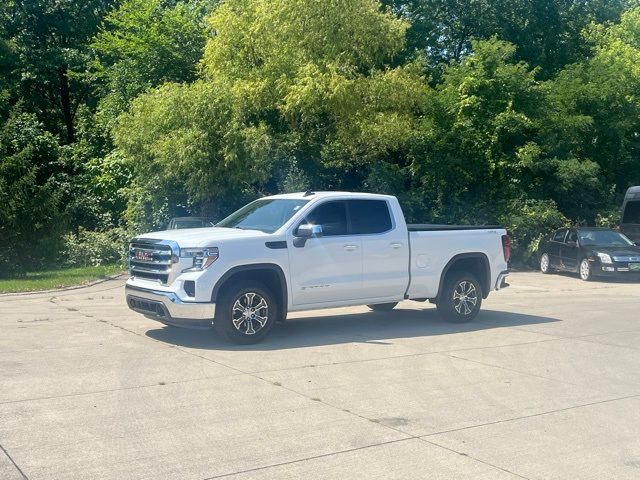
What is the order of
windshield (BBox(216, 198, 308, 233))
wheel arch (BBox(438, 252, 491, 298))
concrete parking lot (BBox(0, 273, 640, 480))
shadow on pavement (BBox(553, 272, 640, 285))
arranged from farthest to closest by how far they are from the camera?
shadow on pavement (BBox(553, 272, 640, 285)) < wheel arch (BBox(438, 252, 491, 298)) < windshield (BBox(216, 198, 308, 233)) < concrete parking lot (BBox(0, 273, 640, 480))

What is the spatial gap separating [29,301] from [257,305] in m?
6.58

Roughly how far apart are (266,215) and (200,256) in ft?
5.62

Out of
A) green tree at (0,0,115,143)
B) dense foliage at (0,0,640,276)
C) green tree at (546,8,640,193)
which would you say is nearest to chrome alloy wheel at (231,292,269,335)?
dense foliage at (0,0,640,276)

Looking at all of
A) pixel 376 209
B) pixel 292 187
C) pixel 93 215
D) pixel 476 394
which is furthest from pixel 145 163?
pixel 476 394

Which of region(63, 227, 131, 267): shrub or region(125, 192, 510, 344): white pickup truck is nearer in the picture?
region(125, 192, 510, 344): white pickup truck

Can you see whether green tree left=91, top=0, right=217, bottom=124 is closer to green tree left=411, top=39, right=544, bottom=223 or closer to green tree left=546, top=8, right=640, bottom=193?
green tree left=411, top=39, right=544, bottom=223

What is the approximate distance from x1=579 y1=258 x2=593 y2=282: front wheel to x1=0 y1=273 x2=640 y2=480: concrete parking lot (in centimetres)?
1017

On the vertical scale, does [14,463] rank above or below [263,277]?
below

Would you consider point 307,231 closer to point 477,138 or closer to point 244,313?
point 244,313

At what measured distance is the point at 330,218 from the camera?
11.9 m

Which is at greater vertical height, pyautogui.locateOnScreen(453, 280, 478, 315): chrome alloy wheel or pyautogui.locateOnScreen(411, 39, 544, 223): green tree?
pyautogui.locateOnScreen(411, 39, 544, 223): green tree

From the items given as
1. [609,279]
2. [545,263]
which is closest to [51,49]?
[545,263]

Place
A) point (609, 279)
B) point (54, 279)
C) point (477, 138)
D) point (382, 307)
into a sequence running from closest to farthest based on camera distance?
point (382, 307) < point (54, 279) < point (609, 279) < point (477, 138)

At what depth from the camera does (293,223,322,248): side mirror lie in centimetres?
1130
